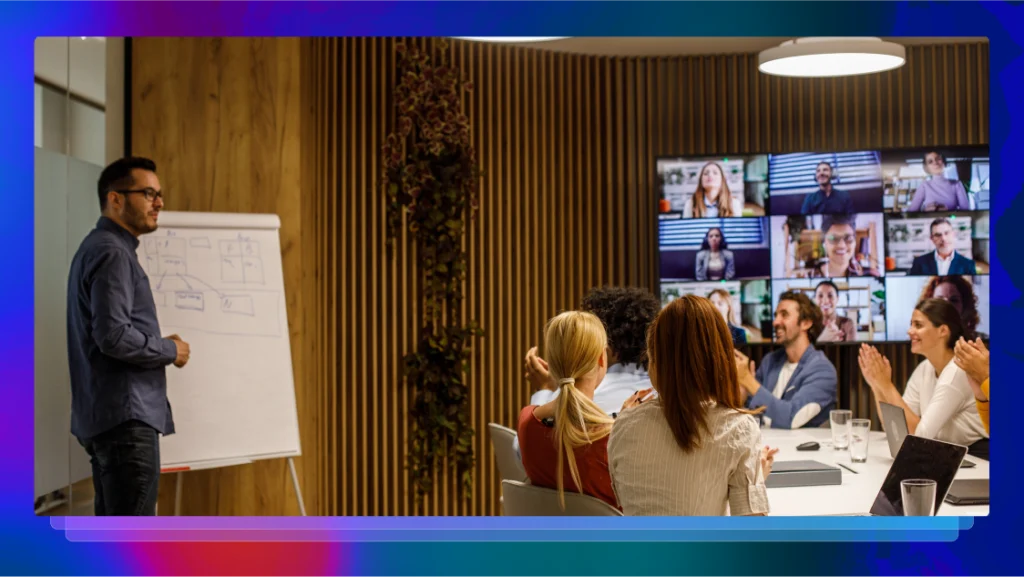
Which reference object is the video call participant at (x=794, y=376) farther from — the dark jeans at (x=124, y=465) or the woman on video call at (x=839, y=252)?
the dark jeans at (x=124, y=465)

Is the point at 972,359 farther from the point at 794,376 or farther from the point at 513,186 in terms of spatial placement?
the point at 513,186

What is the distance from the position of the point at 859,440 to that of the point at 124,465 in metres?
2.58

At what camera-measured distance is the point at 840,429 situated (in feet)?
11.4

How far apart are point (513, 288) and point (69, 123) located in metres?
2.74

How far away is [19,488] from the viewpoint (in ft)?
4.77

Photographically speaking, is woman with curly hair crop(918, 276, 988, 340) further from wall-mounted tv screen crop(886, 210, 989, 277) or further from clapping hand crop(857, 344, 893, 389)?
clapping hand crop(857, 344, 893, 389)

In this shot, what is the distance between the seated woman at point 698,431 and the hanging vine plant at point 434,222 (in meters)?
3.32

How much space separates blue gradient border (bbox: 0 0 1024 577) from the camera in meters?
1.42

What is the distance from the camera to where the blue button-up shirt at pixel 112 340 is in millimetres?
3379

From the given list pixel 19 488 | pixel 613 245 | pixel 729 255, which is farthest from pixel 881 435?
pixel 19 488

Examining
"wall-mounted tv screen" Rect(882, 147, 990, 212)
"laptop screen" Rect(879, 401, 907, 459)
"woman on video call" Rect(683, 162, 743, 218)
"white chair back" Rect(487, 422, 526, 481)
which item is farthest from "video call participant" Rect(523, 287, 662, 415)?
"wall-mounted tv screen" Rect(882, 147, 990, 212)

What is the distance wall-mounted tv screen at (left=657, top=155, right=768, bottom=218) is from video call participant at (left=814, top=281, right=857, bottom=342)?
585 millimetres

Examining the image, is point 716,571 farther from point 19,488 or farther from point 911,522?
point 19,488

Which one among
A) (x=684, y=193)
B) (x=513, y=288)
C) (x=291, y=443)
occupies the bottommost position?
(x=291, y=443)
